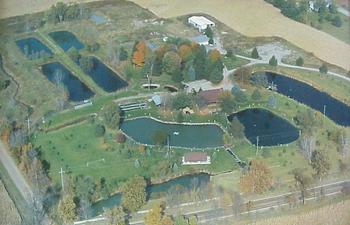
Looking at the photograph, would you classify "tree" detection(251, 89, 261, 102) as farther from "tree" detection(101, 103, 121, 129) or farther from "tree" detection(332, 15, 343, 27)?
"tree" detection(332, 15, 343, 27)

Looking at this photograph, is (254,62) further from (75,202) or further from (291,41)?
(75,202)

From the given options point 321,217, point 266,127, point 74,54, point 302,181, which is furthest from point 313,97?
point 74,54

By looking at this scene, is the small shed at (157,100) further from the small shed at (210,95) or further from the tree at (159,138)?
the tree at (159,138)

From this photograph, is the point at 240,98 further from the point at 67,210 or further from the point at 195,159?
the point at 67,210

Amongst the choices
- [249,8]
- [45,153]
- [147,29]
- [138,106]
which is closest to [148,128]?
[138,106]

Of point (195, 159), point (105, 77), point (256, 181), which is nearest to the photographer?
point (256, 181)

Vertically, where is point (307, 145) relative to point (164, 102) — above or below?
above

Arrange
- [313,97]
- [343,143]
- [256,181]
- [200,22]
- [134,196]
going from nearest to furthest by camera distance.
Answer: [134,196]
[256,181]
[343,143]
[313,97]
[200,22]
